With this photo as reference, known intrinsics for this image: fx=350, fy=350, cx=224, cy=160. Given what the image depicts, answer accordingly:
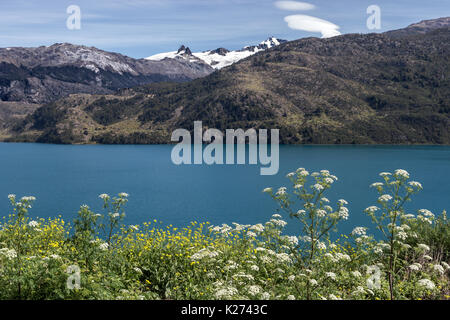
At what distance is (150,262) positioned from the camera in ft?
43.6

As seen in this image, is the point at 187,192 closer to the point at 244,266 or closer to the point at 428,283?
the point at 244,266

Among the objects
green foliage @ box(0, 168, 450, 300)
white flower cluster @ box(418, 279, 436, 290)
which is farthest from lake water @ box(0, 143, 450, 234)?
white flower cluster @ box(418, 279, 436, 290)

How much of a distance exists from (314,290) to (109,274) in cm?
644

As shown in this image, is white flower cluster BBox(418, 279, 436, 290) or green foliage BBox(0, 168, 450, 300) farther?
green foliage BBox(0, 168, 450, 300)

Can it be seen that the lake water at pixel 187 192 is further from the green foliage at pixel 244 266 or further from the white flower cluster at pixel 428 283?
the white flower cluster at pixel 428 283

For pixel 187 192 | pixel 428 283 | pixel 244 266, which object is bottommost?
pixel 187 192

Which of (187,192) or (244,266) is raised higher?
(244,266)
